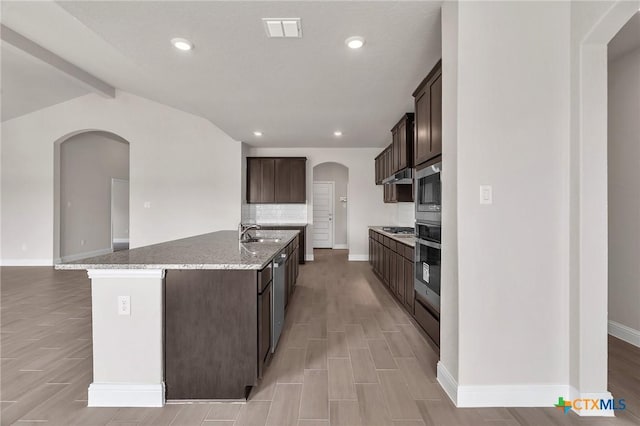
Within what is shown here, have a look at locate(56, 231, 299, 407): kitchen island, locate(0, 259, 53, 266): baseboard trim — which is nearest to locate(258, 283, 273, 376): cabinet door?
locate(56, 231, 299, 407): kitchen island

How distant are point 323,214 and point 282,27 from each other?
7.34 m

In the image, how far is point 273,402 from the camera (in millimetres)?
1924

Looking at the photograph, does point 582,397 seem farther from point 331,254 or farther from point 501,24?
point 331,254

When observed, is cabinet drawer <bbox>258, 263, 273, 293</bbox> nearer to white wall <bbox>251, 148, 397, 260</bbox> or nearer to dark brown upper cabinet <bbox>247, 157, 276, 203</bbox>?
dark brown upper cabinet <bbox>247, 157, 276, 203</bbox>

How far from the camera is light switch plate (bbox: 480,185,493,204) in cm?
190

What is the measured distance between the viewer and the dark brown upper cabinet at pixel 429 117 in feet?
8.16

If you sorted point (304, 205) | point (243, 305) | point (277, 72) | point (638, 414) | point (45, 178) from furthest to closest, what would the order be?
point (304, 205) < point (45, 178) < point (277, 72) < point (243, 305) < point (638, 414)

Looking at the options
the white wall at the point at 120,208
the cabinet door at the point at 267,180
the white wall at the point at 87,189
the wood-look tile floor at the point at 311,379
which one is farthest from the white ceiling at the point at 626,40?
the white wall at the point at 120,208

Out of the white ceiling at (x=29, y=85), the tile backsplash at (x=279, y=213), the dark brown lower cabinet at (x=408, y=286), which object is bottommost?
the dark brown lower cabinet at (x=408, y=286)

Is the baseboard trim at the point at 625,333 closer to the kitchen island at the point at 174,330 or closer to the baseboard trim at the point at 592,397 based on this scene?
the baseboard trim at the point at 592,397

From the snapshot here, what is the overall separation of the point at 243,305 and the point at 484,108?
193 centimetres

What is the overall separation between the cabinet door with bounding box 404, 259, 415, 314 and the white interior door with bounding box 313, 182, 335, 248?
601 centimetres

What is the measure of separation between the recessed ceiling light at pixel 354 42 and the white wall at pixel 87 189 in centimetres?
736

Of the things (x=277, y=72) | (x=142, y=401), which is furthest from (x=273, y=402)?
(x=277, y=72)
